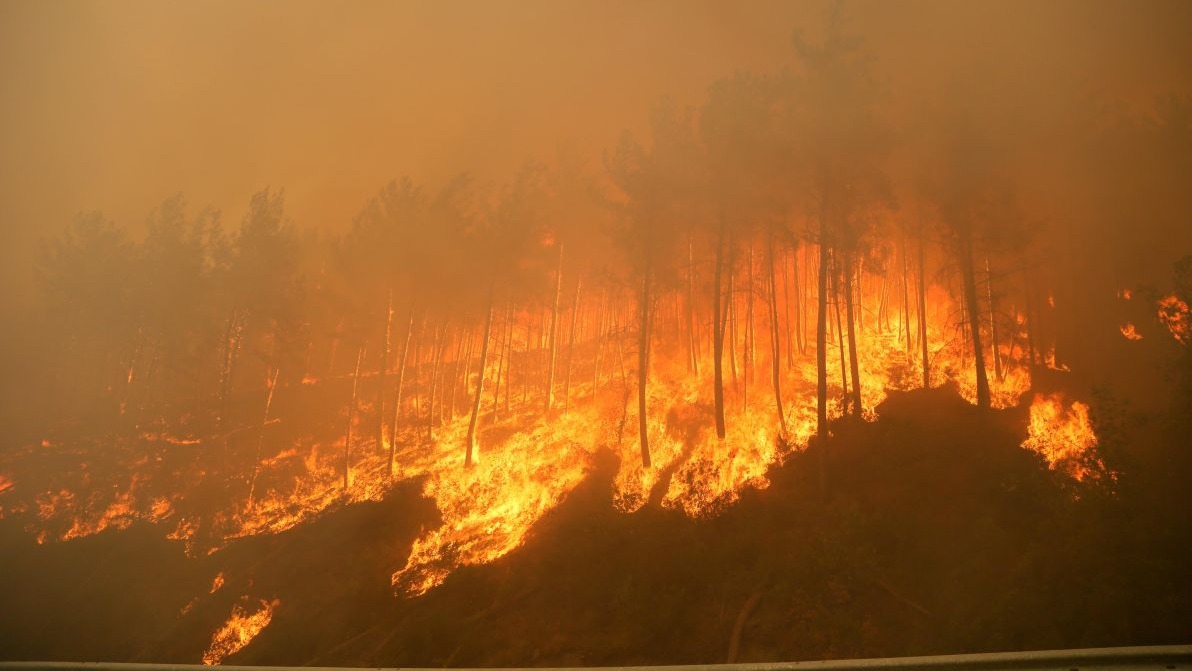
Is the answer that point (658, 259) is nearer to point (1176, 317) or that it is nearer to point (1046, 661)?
point (1176, 317)

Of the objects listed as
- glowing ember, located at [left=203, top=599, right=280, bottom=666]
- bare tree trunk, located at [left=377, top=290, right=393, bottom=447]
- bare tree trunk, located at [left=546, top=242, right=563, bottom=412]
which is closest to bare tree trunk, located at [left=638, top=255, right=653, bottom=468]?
bare tree trunk, located at [left=546, top=242, right=563, bottom=412]

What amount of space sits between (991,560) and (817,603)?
12.6 ft

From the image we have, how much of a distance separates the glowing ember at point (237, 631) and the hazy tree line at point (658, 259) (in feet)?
27.9

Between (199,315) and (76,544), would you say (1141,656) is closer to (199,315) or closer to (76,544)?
(76,544)

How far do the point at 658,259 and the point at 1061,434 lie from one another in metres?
13.8

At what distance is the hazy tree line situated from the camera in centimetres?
1778

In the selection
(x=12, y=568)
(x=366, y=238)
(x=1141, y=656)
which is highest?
(x=366, y=238)

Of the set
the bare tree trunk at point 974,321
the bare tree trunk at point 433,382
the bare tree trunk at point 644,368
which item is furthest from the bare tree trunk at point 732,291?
the bare tree trunk at point 433,382

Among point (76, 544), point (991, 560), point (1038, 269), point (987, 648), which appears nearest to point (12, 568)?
point (76, 544)

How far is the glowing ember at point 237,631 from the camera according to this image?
14.1 meters

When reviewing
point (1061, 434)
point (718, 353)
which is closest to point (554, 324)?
point (718, 353)

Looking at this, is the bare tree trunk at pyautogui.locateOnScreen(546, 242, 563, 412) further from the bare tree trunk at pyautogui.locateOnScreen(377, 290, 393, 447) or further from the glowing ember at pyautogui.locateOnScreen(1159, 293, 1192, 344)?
the glowing ember at pyautogui.locateOnScreen(1159, 293, 1192, 344)

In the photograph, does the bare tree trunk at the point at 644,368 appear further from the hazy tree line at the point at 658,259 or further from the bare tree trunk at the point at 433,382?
the bare tree trunk at the point at 433,382

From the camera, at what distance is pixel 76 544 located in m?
19.7
